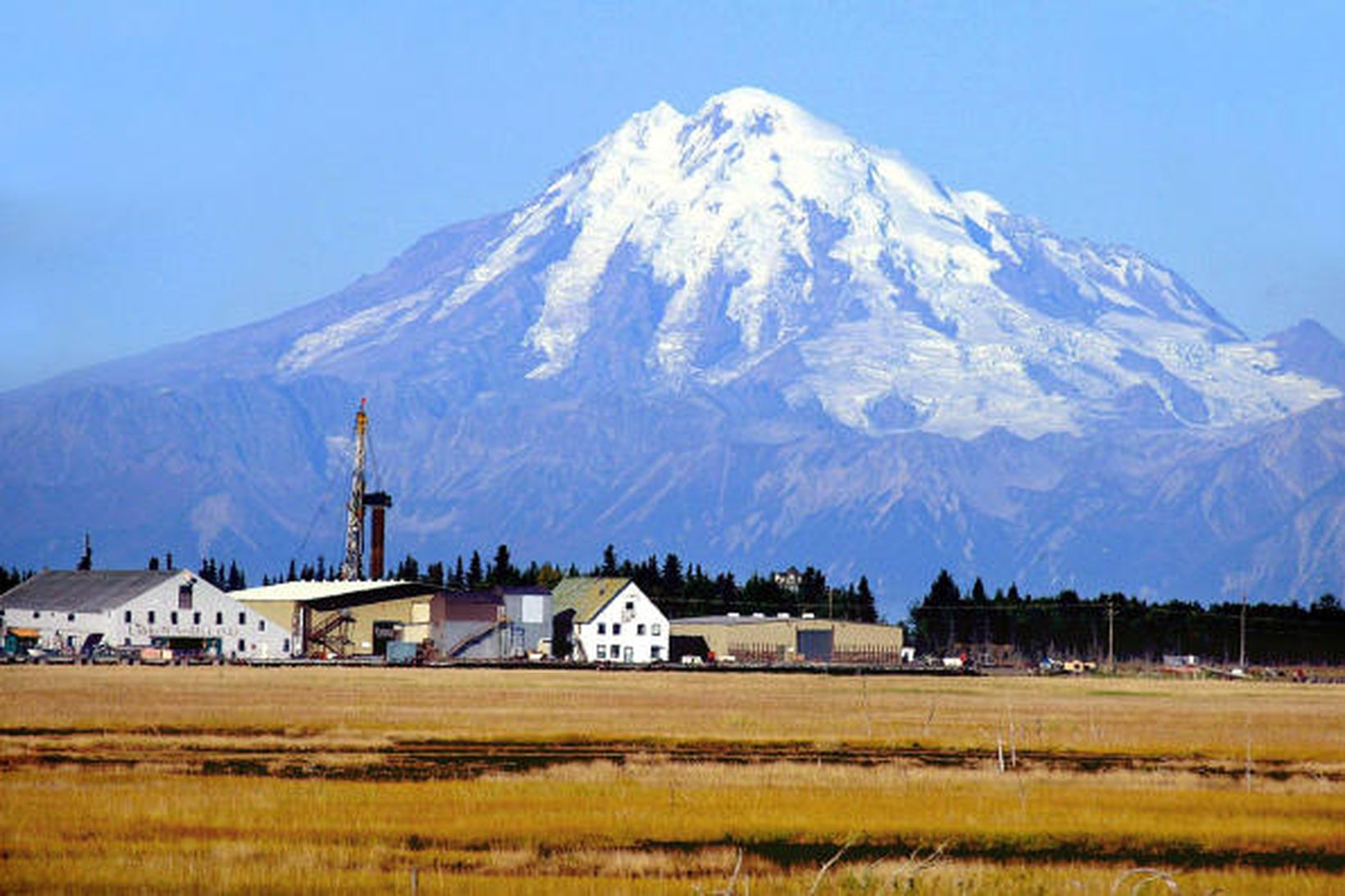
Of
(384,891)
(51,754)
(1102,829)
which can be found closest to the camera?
(384,891)

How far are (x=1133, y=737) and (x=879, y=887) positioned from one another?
148 feet

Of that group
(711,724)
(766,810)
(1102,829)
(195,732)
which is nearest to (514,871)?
(766,810)

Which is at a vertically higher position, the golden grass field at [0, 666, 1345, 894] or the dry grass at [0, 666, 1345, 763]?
the dry grass at [0, 666, 1345, 763]

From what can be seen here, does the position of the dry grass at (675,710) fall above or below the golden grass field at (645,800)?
above

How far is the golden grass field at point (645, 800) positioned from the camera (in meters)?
43.6

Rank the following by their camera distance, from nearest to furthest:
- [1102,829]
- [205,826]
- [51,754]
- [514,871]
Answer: [514,871] → [205,826] → [1102,829] → [51,754]

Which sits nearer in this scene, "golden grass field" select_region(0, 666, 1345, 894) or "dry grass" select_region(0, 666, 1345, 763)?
"golden grass field" select_region(0, 666, 1345, 894)

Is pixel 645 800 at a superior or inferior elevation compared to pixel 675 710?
inferior

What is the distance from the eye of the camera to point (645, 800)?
55.2 metres

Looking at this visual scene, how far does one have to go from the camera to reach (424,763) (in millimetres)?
64750

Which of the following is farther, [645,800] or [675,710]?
[675,710]

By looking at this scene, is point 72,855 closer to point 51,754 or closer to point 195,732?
point 51,754

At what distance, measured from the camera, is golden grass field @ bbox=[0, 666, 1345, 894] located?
4356cm

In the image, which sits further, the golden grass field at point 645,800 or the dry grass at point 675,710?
the dry grass at point 675,710
